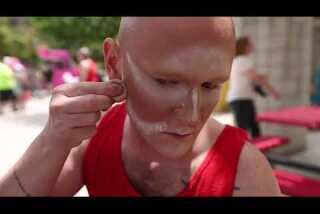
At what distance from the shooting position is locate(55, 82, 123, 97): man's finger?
0.59 metres

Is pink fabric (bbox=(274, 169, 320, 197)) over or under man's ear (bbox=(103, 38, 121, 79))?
under

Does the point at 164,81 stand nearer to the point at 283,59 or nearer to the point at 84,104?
the point at 84,104

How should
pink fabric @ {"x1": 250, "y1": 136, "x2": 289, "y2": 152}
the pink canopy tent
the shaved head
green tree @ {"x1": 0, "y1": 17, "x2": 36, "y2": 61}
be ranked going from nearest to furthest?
the shaved head → the pink canopy tent → green tree @ {"x1": 0, "y1": 17, "x2": 36, "y2": 61} → pink fabric @ {"x1": 250, "y1": 136, "x2": 289, "y2": 152}

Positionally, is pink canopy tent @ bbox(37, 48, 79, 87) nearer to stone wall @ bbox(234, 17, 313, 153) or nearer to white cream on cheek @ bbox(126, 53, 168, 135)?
white cream on cheek @ bbox(126, 53, 168, 135)

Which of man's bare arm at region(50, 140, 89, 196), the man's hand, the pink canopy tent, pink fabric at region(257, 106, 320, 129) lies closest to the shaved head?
the man's hand

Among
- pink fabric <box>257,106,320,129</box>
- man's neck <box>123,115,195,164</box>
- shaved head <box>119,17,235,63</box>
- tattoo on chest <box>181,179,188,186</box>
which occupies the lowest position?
pink fabric <box>257,106,320,129</box>

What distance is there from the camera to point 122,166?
2.60 ft

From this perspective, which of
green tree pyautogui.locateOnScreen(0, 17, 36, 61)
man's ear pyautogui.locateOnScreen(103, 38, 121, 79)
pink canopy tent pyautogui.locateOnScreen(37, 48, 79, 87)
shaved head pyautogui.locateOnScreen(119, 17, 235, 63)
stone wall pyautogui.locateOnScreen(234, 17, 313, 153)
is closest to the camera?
shaved head pyautogui.locateOnScreen(119, 17, 235, 63)

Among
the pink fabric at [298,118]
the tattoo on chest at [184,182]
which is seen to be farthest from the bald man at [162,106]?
the pink fabric at [298,118]

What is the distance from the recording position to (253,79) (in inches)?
141

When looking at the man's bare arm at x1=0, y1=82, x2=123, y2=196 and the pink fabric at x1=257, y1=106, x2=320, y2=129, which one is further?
the pink fabric at x1=257, y1=106, x2=320, y2=129

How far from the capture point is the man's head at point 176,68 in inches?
23.1

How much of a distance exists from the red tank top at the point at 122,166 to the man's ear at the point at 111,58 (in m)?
0.17
